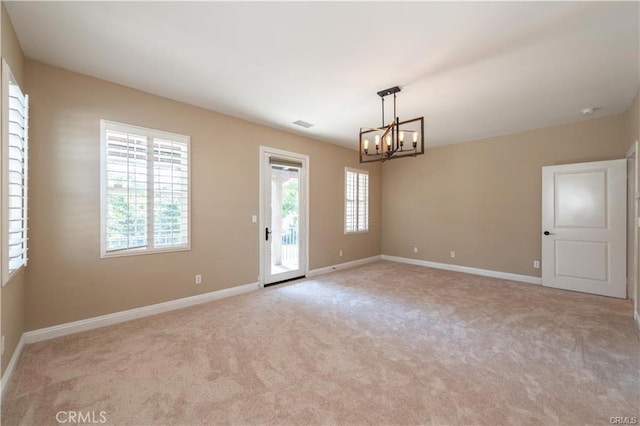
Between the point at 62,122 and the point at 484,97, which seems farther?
the point at 484,97

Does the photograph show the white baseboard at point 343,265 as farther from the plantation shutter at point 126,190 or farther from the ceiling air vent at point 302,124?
the plantation shutter at point 126,190

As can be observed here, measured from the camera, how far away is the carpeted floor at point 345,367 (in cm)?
177

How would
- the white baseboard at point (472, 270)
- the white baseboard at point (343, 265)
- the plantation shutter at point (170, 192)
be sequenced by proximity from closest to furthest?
1. the plantation shutter at point (170, 192)
2. the white baseboard at point (472, 270)
3. the white baseboard at point (343, 265)

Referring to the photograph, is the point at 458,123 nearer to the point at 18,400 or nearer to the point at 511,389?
the point at 511,389

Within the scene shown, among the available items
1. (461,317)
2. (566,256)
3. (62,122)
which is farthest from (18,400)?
(566,256)

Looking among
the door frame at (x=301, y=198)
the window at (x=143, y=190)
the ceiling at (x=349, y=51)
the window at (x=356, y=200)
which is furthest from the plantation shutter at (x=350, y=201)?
the window at (x=143, y=190)

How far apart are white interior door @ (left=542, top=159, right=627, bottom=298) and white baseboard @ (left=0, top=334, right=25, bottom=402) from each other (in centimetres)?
663

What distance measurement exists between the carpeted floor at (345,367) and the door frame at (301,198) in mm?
1062

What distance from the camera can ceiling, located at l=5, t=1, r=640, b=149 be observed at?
1.97 meters

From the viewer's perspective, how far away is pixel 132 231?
10.5 feet

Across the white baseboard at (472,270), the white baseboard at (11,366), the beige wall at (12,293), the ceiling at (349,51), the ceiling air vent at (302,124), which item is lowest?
the white baseboard at (11,366)

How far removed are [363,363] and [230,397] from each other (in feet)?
3.55

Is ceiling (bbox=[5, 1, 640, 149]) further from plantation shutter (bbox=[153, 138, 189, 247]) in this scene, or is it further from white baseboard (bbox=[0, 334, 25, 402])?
white baseboard (bbox=[0, 334, 25, 402])

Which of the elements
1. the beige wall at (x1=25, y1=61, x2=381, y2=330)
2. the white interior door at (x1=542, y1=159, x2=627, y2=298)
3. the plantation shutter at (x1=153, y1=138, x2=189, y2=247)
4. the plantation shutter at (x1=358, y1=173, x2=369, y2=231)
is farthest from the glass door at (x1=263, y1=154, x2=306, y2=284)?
the white interior door at (x1=542, y1=159, x2=627, y2=298)
